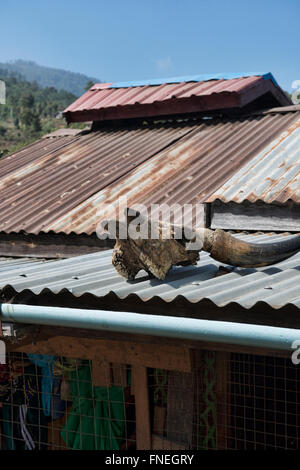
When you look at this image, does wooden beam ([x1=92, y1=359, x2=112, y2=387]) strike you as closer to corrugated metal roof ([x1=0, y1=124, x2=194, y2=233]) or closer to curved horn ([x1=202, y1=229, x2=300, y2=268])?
curved horn ([x1=202, y1=229, x2=300, y2=268])

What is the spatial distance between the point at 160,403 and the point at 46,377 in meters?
1.38

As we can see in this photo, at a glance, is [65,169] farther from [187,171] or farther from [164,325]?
[164,325]

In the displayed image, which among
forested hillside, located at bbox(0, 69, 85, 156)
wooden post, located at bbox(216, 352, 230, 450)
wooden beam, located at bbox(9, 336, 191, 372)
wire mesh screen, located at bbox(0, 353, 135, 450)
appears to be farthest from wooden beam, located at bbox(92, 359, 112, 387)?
forested hillside, located at bbox(0, 69, 85, 156)

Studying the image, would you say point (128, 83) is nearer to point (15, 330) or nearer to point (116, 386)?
point (116, 386)

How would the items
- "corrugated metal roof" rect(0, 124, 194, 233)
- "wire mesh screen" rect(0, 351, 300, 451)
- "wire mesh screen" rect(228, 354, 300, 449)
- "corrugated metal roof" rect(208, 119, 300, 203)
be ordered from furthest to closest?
"corrugated metal roof" rect(0, 124, 194, 233) < "corrugated metal roof" rect(208, 119, 300, 203) < "wire mesh screen" rect(228, 354, 300, 449) < "wire mesh screen" rect(0, 351, 300, 451)

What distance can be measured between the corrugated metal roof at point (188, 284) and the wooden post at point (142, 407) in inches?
43.0

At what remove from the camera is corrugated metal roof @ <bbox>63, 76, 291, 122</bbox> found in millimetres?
8828

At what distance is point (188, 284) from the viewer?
3.72m

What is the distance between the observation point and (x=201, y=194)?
6.62 meters

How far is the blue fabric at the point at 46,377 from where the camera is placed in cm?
569

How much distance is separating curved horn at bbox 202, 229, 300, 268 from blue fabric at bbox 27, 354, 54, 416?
2705mm

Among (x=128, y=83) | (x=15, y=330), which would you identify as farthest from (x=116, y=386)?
(x=128, y=83)

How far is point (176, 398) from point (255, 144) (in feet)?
13.0

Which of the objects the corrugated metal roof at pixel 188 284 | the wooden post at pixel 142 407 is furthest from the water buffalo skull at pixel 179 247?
the wooden post at pixel 142 407
